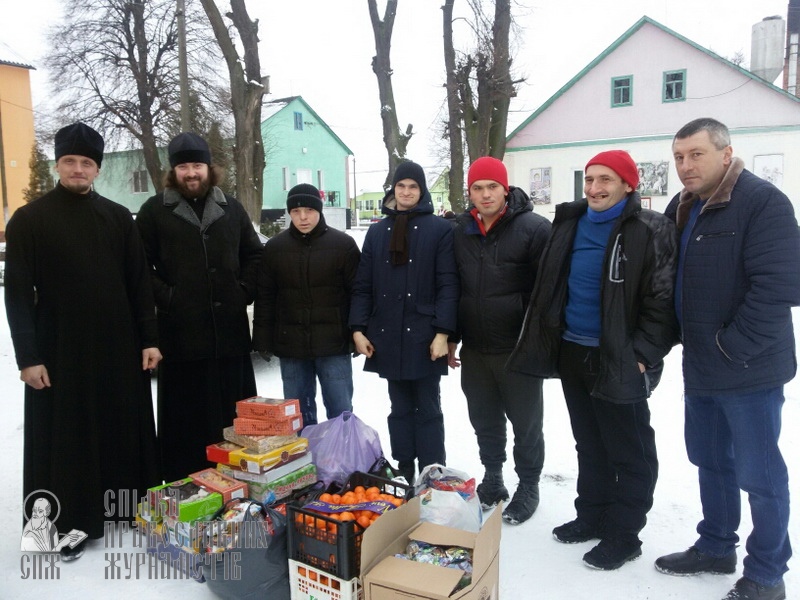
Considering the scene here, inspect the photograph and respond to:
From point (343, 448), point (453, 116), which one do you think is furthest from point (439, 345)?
point (453, 116)

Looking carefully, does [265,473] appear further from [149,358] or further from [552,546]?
[552,546]

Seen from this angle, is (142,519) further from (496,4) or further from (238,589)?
(496,4)

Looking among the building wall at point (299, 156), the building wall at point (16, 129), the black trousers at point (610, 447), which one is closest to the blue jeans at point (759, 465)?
the black trousers at point (610, 447)

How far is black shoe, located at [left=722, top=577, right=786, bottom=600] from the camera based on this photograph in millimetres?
2422

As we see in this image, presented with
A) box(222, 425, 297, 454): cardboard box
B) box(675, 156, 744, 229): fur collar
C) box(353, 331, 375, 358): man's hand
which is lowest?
box(222, 425, 297, 454): cardboard box

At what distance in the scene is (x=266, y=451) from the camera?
2.98 m

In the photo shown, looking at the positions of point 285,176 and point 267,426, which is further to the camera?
point 285,176

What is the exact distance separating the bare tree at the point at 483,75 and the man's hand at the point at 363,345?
899cm

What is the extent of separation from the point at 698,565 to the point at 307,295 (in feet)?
7.91

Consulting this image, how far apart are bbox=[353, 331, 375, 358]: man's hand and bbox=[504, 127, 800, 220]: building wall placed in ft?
40.4

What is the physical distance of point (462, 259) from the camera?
10.6 feet

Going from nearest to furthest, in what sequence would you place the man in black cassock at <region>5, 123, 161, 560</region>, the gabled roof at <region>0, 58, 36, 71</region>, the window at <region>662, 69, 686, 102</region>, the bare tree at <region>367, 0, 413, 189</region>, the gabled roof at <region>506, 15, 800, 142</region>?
the man in black cassock at <region>5, 123, 161, 560</region> → the bare tree at <region>367, 0, 413, 189</region> → the gabled roof at <region>506, 15, 800, 142</region> → the window at <region>662, 69, 686, 102</region> → the gabled roof at <region>0, 58, 36, 71</region>

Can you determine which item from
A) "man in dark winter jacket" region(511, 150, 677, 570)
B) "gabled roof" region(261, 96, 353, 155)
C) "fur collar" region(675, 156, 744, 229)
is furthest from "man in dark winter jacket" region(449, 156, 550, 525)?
"gabled roof" region(261, 96, 353, 155)

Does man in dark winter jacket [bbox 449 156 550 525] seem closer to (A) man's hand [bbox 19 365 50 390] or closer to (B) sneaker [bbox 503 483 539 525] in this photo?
(B) sneaker [bbox 503 483 539 525]
